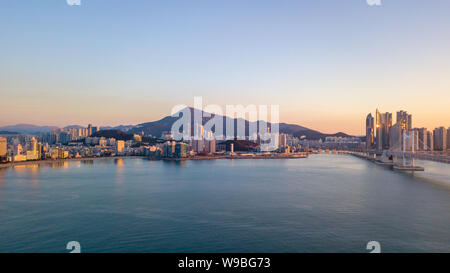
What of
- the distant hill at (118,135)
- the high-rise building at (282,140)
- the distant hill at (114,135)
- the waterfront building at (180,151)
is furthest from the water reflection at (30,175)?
the high-rise building at (282,140)

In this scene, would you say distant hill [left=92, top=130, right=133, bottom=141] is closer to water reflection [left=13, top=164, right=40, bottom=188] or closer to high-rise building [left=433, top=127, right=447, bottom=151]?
water reflection [left=13, top=164, right=40, bottom=188]

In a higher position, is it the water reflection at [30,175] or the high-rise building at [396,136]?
the high-rise building at [396,136]

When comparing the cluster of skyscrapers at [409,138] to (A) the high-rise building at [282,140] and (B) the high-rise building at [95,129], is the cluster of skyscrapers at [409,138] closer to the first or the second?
(A) the high-rise building at [282,140]

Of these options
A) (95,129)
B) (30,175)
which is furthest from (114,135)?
(30,175)

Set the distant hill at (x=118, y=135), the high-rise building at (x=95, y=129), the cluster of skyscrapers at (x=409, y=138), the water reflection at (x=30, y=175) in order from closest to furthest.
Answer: the water reflection at (x=30, y=175)
the cluster of skyscrapers at (x=409, y=138)
the distant hill at (x=118, y=135)
the high-rise building at (x=95, y=129)

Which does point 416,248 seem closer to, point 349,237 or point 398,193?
point 349,237

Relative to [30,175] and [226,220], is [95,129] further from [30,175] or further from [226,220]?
[226,220]

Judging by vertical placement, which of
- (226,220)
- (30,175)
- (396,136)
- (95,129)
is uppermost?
(95,129)
